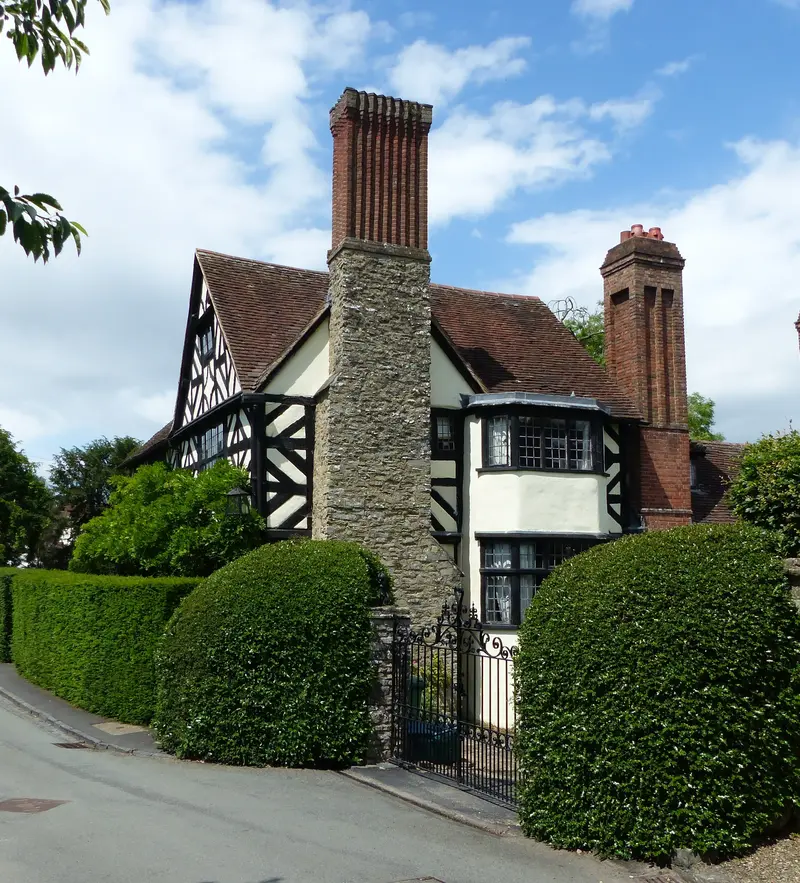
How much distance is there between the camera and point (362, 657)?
11969 millimetres

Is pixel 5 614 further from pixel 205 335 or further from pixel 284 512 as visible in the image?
pixel 284 512

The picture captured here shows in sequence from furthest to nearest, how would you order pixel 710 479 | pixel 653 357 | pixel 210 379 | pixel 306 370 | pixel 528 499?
1. pixel 710 479
2. pixel 653 357
3. pixel 210 379
4. pixel 528 499
5. pixel 306 370

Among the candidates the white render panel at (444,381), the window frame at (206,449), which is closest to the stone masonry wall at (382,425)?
the white render panel at (444,381)

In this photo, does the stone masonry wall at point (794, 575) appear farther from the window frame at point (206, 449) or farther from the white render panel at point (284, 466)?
the window frame at point (206, 449)

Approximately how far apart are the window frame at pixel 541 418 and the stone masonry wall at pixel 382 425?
1.71 metres

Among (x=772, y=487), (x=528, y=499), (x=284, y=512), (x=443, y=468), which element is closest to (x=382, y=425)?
(x=443, y=468)

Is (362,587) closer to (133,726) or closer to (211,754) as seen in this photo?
(211,754)

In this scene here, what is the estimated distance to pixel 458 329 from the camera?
22.5 meters

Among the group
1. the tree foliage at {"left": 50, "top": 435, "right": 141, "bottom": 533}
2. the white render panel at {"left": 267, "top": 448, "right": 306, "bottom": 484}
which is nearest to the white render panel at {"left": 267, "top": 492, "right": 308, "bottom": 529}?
the white render panel at {"left": 267, "top": 448, "right": 306, "bottom": 484}

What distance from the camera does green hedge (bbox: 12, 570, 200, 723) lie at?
50.1ft

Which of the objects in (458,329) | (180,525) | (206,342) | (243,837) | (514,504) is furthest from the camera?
(458,329)

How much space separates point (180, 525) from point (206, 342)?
5.66 metres

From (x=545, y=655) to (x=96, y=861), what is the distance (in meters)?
4.23

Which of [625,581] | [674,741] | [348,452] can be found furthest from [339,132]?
[674,741]
